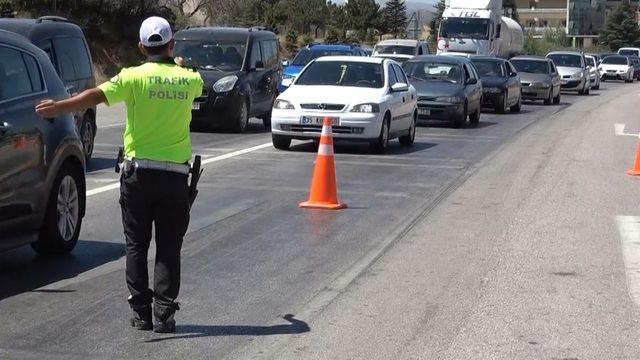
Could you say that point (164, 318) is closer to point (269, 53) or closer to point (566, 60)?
point (269, 53)

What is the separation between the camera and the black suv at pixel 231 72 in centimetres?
2205

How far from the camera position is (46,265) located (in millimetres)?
8992

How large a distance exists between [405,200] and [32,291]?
6.09 metres

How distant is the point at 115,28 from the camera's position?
40.6 meters

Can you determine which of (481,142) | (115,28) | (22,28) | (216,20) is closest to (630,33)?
(216,20)

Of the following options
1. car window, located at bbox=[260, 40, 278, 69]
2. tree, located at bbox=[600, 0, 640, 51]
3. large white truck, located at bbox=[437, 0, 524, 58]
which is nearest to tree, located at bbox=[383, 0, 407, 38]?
tree, located at bbox=[600, 0, 640, 51]

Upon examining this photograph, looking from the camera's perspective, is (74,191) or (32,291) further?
(74,191)

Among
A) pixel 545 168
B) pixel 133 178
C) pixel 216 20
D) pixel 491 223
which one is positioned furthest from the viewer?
pixel 216 20

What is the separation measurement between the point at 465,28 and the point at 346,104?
2779cm

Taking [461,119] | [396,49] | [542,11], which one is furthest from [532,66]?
[542,11]

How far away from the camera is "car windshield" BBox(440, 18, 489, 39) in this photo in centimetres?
4538

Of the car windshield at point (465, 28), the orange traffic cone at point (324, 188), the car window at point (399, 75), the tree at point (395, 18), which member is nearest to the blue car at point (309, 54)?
the car window at point (399, 75)

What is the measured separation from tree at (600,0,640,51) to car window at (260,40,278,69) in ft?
330

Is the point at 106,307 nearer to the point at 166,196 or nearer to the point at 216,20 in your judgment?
the point at 166,196
